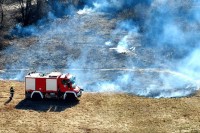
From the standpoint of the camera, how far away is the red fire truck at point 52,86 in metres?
42.4

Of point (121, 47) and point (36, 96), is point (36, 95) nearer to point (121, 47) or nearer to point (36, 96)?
point (36, 96)

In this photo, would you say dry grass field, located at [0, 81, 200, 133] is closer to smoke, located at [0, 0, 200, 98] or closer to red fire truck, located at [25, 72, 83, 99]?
red fire truck, located at [25, 72, 83, 99]

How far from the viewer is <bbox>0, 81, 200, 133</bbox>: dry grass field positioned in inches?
1455

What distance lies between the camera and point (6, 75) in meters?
53.0

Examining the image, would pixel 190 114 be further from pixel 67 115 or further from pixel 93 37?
pixel 93 37

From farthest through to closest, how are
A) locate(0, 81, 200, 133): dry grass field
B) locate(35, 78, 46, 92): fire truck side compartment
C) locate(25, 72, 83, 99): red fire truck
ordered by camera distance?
1. locate(35, 78, 46, 92): fire truck side compartment
2. locate(25, 72, 83, 99): red fire truck
3. locate(0, 81, 200, 133): dry grass field

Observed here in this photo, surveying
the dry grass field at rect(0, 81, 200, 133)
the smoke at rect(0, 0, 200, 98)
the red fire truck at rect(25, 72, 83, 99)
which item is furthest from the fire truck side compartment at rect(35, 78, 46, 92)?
the smoke at rect(0, 0, 200, 98)

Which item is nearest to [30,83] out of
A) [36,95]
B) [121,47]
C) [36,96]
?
[36,95]

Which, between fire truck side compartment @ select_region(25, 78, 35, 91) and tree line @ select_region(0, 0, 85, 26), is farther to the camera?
tree line @ select_region(0, 0, 85, 26)

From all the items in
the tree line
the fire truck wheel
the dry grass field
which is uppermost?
the tree line

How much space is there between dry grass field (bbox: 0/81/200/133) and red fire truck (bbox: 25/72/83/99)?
983 mm

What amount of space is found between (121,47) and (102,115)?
23578 millimetres

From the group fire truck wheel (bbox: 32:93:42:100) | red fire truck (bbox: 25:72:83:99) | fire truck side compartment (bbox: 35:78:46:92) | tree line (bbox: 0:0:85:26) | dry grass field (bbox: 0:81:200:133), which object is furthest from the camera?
tree line (bbox: 0:0:85:26)

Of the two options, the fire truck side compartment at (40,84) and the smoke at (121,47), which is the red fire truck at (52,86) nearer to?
the fire truck side compartment at (40,84)
